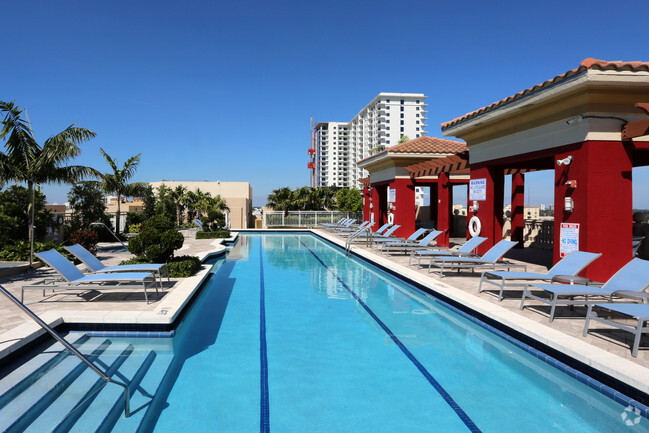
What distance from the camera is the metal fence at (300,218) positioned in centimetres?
3041

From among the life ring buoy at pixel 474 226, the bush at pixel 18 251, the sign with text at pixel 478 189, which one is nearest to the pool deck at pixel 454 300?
the bush at pixel 18 251

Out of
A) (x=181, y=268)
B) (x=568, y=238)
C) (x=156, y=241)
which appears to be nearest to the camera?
(x=568, y=238)

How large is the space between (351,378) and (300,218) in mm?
26463

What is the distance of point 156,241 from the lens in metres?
8.96

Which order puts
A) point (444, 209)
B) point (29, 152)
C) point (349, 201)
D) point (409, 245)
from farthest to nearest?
point (349, 201) → point (444, 209) → point (409, 245) → point (29, 152)

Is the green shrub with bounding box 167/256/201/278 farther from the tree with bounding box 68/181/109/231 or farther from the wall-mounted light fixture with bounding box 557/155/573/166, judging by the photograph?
the tree with bounding box 68/181/109/231

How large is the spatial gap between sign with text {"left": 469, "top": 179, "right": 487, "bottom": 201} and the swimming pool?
5.49 m

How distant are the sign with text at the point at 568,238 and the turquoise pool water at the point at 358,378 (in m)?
3.12

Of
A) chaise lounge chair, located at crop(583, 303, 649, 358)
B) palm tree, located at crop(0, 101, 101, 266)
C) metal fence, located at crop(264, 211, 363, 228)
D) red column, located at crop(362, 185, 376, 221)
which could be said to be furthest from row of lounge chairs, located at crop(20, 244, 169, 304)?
metal fence, located at crop(264, 211, 363, 228)

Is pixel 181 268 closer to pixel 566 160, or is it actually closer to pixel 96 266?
pixel 96 266

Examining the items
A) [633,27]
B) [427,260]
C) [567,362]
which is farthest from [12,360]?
[633,27]

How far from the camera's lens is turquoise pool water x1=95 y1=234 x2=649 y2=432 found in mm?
3508

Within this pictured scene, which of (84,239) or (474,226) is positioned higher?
(474,226)

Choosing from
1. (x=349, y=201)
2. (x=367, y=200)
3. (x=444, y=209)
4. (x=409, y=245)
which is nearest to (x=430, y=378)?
(x=409, y=245)
